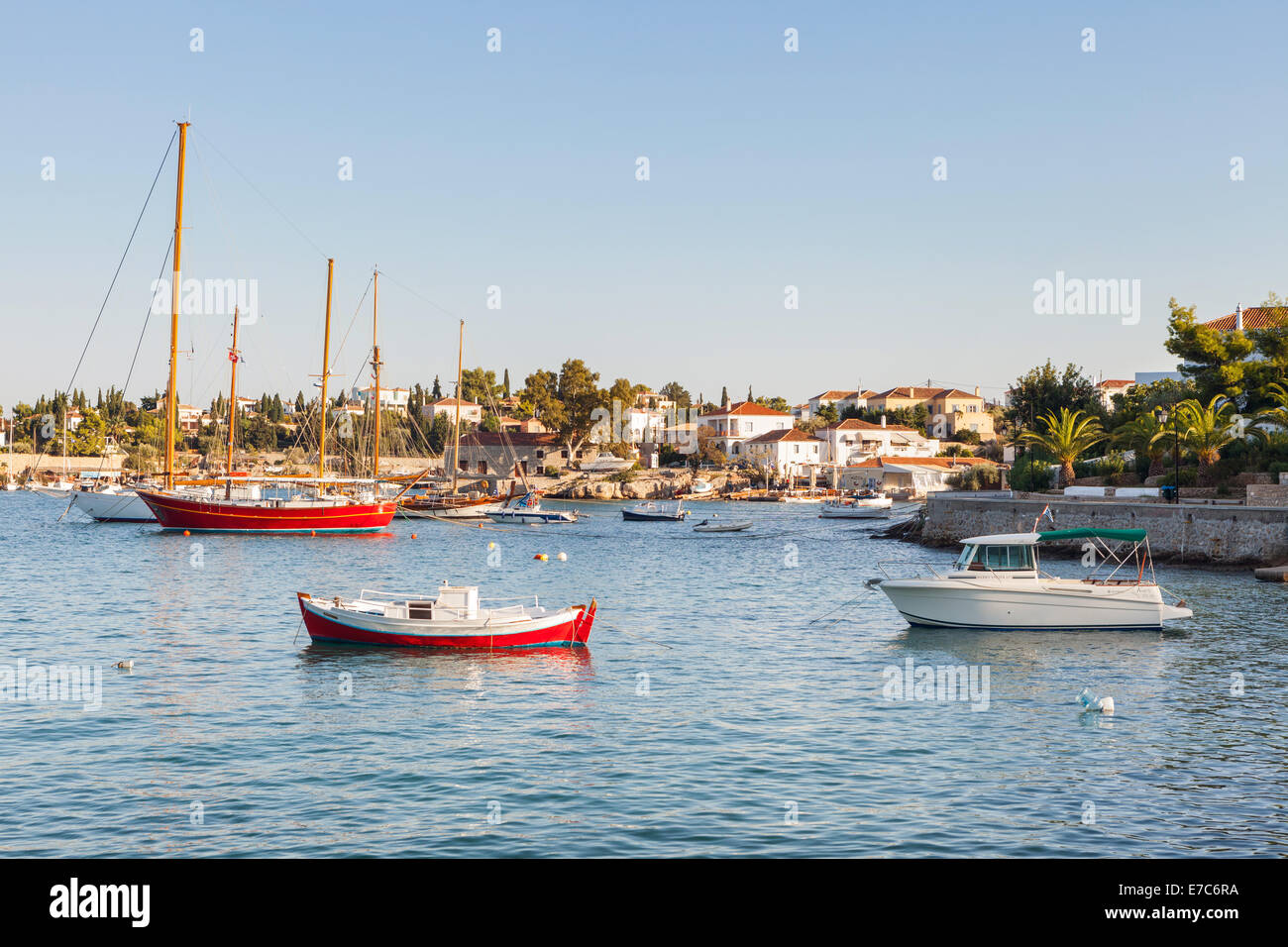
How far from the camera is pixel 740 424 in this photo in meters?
170

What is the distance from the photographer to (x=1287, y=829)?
1358 centimetres

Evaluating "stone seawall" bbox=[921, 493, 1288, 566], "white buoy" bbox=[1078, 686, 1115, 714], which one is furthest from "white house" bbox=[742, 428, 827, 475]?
"white buoy" bbox=[1078, 686, 1115, 714]

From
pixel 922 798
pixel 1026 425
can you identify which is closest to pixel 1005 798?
pixel 922 798

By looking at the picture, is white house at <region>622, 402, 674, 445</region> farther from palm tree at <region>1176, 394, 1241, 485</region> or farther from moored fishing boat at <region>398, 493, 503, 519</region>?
palm tree at <region>1176, 394, 1241, 485</region>

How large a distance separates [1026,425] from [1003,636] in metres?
58.2

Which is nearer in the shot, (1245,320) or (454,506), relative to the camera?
(1245,320)

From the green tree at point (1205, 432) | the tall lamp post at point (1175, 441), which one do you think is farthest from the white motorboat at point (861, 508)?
the green tree at point (1205, 432)

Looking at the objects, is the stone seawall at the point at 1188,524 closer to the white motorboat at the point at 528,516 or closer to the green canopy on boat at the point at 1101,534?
the green canopy on boat at the point at 1101,534

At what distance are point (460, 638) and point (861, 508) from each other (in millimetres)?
88719

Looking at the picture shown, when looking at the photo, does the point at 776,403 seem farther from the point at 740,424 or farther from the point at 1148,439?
the point at 1148,439

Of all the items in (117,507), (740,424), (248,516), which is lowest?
(248,516)

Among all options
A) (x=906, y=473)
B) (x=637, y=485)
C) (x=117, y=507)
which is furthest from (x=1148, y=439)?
(x=637, y=485)

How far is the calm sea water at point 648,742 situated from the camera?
13.6 m

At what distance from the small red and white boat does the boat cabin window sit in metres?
12.1
